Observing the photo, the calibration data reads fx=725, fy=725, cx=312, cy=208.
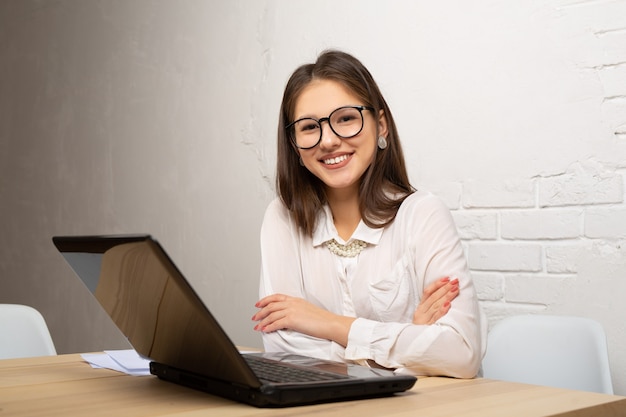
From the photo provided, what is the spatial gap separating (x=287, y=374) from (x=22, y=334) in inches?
51.6

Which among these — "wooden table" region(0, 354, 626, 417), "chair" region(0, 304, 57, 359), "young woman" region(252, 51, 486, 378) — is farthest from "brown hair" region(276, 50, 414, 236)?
"wooden table" region(0, 354, 626, 417)

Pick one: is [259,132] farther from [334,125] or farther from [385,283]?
[385,283]

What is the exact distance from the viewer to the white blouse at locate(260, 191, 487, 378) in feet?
4.87

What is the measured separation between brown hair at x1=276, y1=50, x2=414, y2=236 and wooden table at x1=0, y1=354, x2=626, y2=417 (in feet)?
2.99

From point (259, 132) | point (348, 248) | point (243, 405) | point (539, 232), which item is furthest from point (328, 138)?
point (259, 132)

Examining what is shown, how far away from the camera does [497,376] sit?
6.46 feet

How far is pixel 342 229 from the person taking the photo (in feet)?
6.79

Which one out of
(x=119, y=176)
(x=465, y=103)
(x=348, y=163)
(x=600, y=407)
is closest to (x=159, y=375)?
(x=600, y=407)

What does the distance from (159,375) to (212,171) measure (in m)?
2.37

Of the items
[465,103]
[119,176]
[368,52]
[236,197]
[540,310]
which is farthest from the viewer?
[119,176]

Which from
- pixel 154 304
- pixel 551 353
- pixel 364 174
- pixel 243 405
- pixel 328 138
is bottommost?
pixel 551 353

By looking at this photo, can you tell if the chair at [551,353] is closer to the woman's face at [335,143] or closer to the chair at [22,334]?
the woman's face at [335,143]

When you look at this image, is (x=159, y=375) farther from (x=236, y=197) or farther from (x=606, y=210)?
(x=236, y=197)

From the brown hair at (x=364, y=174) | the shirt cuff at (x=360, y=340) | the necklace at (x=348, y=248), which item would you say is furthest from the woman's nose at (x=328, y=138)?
the shirt cuff at (x=360, y=340)
